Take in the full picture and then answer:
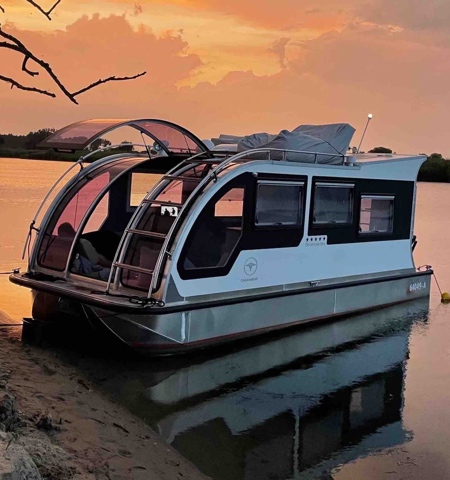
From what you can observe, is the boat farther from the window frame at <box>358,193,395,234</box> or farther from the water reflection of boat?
the water reflection of boat

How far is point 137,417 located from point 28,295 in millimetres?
5213

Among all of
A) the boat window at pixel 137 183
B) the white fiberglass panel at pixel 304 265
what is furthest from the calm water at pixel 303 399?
the boat window at pixel 137 183

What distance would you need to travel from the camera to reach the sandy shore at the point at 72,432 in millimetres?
3953

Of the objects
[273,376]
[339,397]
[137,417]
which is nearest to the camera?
[137,417]

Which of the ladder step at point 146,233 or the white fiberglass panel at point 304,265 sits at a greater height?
the ladder step at point 146,233

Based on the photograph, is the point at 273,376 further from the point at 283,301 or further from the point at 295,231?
the point at 295,231

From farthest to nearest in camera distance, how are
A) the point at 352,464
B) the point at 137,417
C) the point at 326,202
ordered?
the point at 326,202 < the point at 137,417 < the point at 352,464

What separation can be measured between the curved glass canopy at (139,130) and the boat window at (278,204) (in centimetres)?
126

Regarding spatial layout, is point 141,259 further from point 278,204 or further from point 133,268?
point 278,204

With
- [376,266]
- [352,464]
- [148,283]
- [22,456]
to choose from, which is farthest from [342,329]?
[22,456]

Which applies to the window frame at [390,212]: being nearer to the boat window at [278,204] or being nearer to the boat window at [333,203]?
the boat window at [333,203]

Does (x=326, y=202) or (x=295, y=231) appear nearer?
(x=295, y=231)

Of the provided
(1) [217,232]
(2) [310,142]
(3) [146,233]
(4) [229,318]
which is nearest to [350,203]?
(2) [310,142]

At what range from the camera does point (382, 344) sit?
9.80m
